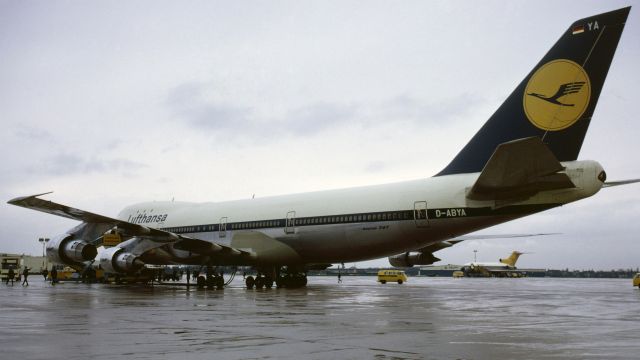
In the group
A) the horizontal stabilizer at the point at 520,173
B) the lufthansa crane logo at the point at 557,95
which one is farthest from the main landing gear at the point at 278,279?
the lufthansa crane logo at the point at 557,95

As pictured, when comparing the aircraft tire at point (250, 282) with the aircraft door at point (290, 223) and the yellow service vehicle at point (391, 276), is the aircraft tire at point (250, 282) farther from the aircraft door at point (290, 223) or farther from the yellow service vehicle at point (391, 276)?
the yellow service vehicle at point (391, 276)

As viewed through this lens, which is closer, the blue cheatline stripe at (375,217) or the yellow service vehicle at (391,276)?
the blue cheatline stripe at (375,217)

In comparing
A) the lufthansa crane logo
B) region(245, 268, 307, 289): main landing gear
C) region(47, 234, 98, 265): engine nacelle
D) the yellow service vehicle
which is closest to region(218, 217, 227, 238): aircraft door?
region(245, 268, 307, 289): main landing gear

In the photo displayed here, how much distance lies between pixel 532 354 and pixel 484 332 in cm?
236

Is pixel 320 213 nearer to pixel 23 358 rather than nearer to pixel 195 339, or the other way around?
pixel 195 339

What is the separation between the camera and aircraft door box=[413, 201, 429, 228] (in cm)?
2162

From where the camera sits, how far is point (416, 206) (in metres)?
21.9

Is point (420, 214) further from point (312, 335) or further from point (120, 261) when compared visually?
point (120, 261)

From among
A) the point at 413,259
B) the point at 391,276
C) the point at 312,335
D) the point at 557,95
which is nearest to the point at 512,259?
the point at 391,276

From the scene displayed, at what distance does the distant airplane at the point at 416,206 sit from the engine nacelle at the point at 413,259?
84mm

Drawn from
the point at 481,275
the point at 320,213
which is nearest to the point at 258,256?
the point at 320,213

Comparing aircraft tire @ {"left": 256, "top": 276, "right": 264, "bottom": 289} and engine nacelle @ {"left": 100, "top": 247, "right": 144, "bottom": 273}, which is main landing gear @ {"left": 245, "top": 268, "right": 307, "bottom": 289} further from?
engine nacelle @ {"left": 100, "top": 247, "right": 144, "bottom": 273}

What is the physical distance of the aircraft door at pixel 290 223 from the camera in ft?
88.7

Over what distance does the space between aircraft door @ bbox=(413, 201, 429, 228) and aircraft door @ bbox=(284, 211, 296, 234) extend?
701 cm
